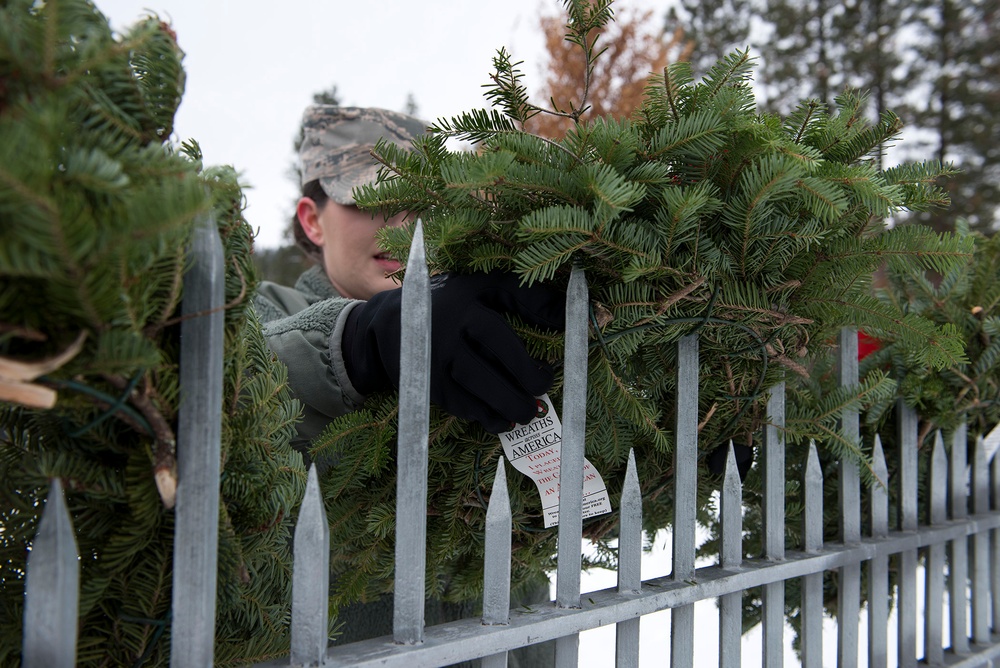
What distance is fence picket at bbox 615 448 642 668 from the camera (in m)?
1.35

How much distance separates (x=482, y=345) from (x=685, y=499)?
0.58m

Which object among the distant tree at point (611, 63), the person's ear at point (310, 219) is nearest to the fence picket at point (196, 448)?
the person's ear at point (310, 219)

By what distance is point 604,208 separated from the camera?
3.45 feet

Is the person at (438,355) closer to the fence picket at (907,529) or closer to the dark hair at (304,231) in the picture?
the dark hair at (304,231)

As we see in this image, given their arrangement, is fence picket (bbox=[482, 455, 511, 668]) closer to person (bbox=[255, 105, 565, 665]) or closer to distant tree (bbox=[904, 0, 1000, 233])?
person (bbox=[255, 105, 565, 665])

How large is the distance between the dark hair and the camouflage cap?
38 mm

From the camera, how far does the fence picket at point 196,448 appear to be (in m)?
0.85

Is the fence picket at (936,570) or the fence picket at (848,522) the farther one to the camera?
the fence picket at (936,570)

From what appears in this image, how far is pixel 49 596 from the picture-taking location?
29.6 inches

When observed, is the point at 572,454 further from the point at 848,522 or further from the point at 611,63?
the point at 611,63

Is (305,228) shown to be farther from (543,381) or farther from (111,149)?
(111,149)

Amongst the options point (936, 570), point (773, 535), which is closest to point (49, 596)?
point (773, 535)

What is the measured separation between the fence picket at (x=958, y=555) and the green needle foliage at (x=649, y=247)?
113 centimetres

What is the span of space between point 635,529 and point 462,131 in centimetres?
81
